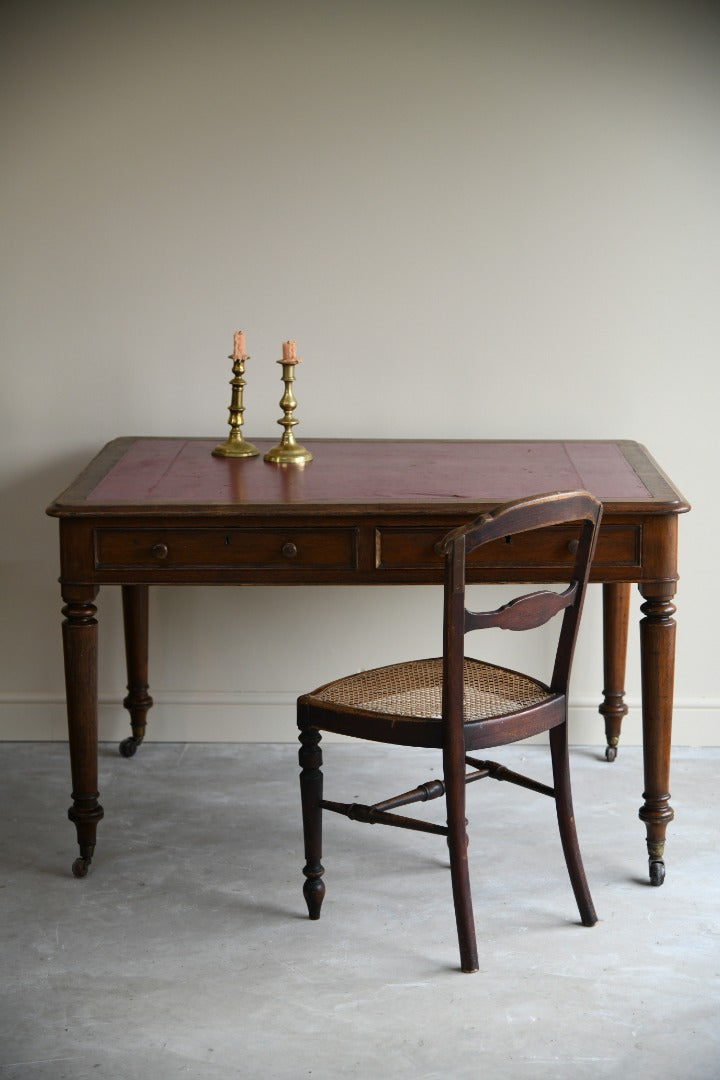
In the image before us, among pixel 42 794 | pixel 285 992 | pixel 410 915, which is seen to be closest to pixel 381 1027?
pixel 285 992

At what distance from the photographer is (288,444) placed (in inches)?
125

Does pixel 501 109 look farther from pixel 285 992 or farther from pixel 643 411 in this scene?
pixel 285 992

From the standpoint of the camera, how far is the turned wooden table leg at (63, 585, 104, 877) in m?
2.85

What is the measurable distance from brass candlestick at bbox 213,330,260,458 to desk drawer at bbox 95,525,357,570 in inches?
18.5

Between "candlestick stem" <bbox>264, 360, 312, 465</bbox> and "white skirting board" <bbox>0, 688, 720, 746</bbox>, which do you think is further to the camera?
"white skirting board" <bbox>0, 688, 720, 746</bbox>

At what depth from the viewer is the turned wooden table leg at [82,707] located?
285 centimetres

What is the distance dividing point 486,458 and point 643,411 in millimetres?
574

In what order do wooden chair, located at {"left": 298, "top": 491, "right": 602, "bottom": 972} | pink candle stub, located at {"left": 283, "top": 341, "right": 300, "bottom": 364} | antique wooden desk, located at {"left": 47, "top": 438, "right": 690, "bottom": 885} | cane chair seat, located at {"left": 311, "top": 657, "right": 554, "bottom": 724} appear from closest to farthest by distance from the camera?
wooden chair, located at {"left": 298, "top": 491, "right": 602, "bottom": 972}, cane chair seat, located at {"left": 311, "top": 657, "right": 554, "bottom": 724}, antique wooden desk, located at {"left": 47, "top": 438, "right": 690, "bottom": 885}, pink candle stub, located at {"left": 283, "top": 341, "right": 300, "bottom": 364}

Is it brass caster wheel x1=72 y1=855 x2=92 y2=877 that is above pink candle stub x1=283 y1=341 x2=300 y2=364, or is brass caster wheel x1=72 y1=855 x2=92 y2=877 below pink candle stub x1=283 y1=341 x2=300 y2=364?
below

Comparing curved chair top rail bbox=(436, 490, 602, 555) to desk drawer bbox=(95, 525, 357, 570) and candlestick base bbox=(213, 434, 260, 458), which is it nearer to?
desk drawer bbox=(95, 525, 357, 570)

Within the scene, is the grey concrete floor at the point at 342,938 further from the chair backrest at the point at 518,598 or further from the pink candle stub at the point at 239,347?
the pink candle stub at the point at 239,347

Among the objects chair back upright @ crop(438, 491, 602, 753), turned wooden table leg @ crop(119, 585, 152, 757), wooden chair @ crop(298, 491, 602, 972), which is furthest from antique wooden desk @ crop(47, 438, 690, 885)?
turned wooden table leg @ crop(119, 585, 152, 757)

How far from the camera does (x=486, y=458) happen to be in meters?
3.26

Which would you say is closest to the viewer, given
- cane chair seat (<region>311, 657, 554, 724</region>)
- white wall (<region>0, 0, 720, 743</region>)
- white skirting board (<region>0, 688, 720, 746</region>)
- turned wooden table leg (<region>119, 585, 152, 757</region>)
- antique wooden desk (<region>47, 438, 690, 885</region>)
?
cane chair seat (<region>311, 657, 554, 724</region>)
